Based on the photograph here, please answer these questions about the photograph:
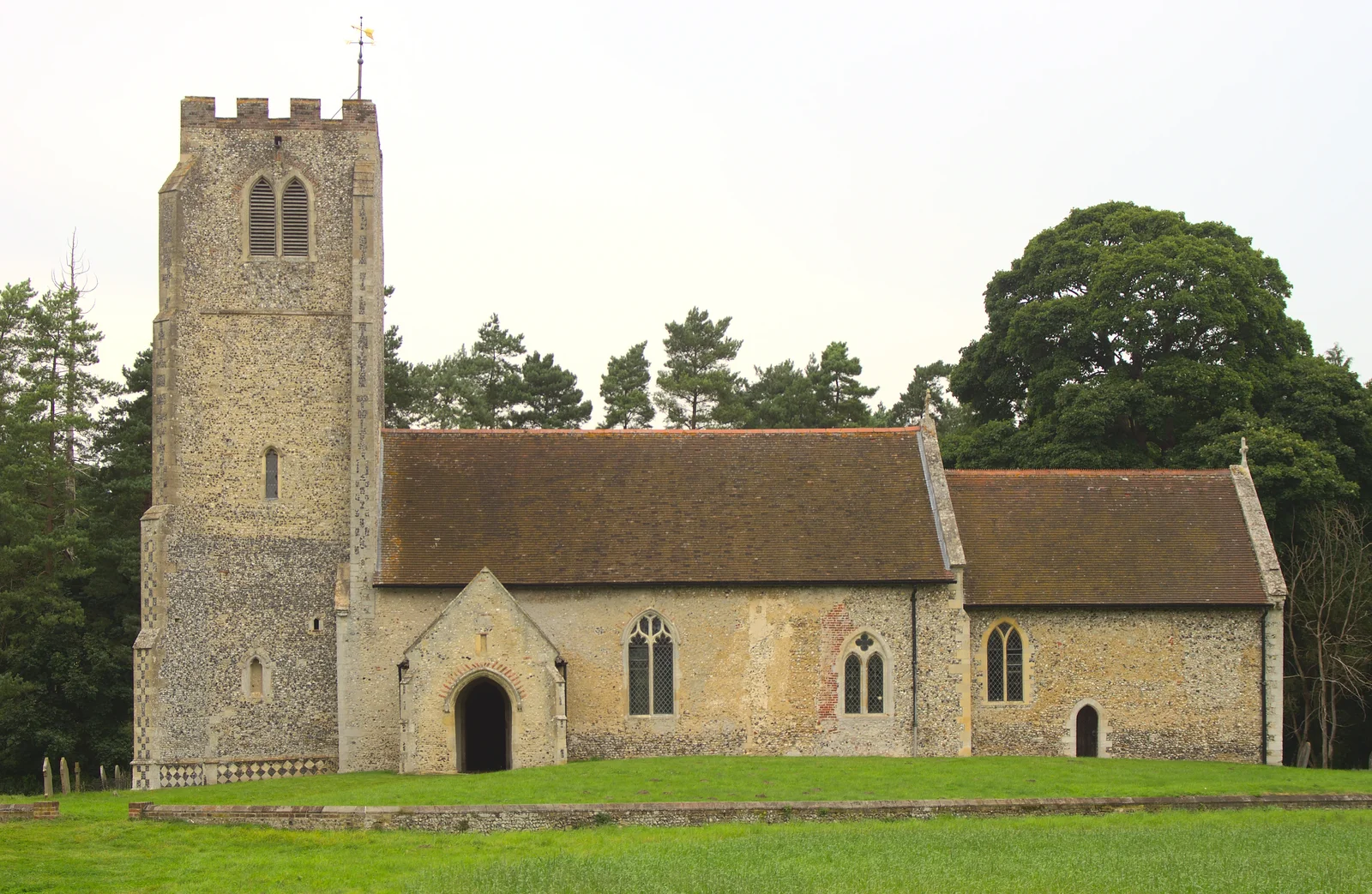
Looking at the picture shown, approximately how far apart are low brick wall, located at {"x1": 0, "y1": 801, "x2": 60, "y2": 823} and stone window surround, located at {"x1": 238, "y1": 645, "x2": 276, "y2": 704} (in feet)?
20.7

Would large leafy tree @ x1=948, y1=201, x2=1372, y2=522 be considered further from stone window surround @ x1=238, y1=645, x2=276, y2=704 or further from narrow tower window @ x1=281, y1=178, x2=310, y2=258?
stone window surround @ x1=238, y1=645, x2=276, y2=704

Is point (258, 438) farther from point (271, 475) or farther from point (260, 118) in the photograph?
point (260, 118)

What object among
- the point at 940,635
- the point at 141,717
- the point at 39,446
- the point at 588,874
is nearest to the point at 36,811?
the point at 141,717

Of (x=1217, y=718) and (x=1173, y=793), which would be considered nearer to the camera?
(x=1173, y=793)

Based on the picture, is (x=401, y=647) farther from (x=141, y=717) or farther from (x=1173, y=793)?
(x=1173, y=793)

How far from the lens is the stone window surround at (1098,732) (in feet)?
97.8

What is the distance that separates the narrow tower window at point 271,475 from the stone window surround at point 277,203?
185 inches

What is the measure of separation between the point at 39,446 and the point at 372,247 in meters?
25.8

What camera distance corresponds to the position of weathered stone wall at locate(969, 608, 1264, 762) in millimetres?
29922

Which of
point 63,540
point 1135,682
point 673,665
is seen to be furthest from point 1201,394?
point 63,540

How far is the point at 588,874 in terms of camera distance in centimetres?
1722

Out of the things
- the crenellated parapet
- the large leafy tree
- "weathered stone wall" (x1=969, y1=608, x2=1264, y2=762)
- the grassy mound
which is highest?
the crenellated parapet

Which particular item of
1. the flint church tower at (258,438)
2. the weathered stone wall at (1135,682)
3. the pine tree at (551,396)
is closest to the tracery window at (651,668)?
the flint church tower at (258,438)

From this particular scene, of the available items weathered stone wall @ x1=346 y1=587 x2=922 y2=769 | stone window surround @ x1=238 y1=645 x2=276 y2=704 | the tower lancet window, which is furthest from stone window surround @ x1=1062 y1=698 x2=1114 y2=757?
the tower lancet window
